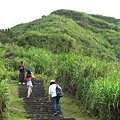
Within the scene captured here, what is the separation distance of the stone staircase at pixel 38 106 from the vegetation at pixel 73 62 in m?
0.73

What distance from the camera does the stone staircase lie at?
11.6 metres

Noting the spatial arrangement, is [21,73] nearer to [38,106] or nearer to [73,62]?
[73,62]

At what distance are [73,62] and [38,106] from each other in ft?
10.4

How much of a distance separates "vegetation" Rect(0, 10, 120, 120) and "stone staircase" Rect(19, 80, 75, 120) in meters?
0.73

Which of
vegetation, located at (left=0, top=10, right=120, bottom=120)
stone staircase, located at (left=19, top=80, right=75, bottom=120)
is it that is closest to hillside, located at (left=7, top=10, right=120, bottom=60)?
vegetation, located at (left=0, top=10, right=120, bottom=120)

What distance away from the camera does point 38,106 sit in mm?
12945

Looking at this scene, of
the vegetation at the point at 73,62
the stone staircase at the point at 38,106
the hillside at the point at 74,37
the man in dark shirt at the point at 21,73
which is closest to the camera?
the vegetation at the point at 73,62

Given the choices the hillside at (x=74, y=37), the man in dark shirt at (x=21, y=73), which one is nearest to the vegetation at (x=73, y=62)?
the hillside at (x=74, y=37)

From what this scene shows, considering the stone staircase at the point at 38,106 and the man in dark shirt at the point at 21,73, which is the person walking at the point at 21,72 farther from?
the stone staircase at the point at 38,106

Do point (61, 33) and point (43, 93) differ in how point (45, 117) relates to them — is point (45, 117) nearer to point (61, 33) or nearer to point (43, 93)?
point (43, 93)

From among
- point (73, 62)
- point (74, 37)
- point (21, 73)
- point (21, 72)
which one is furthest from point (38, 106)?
point (74, 37)

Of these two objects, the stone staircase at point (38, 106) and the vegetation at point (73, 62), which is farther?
the stone staircase at point (38, 106)

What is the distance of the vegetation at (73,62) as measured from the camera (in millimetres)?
10422

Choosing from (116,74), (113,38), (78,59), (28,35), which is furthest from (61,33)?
(116,74)
